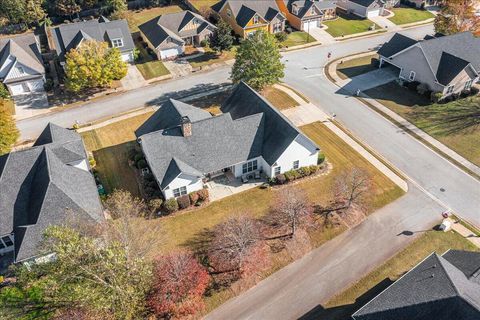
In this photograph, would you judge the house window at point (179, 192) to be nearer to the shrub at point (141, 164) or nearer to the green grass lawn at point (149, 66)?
the shrub at point (141, 164)

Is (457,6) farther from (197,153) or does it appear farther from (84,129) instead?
(84,129)

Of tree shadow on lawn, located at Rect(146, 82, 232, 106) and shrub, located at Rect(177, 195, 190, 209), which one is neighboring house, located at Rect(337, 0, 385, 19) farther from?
shrub, located at Rect(177, 195, 190, 209)

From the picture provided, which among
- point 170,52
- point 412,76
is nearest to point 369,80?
point 412,76

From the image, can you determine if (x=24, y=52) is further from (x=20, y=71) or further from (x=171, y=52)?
(x=171, y=52)

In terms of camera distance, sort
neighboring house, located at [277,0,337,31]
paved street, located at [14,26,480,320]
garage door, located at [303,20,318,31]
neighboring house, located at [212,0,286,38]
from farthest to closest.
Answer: garage door, located at [303,20,318,31]
neighboring house, located at [277,0,337,31]
neighboring house, located at [212,0,286,38]
paved street, located at [14,26,480,320]

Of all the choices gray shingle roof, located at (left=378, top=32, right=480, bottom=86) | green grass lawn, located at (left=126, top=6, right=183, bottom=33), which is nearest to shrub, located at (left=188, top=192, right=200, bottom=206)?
gray shingle roof, located at (left=378, top=32, right=480, bottom=86)

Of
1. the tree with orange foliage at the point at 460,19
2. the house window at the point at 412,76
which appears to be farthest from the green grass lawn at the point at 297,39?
the tree with orange foliage at the point at 460,19
